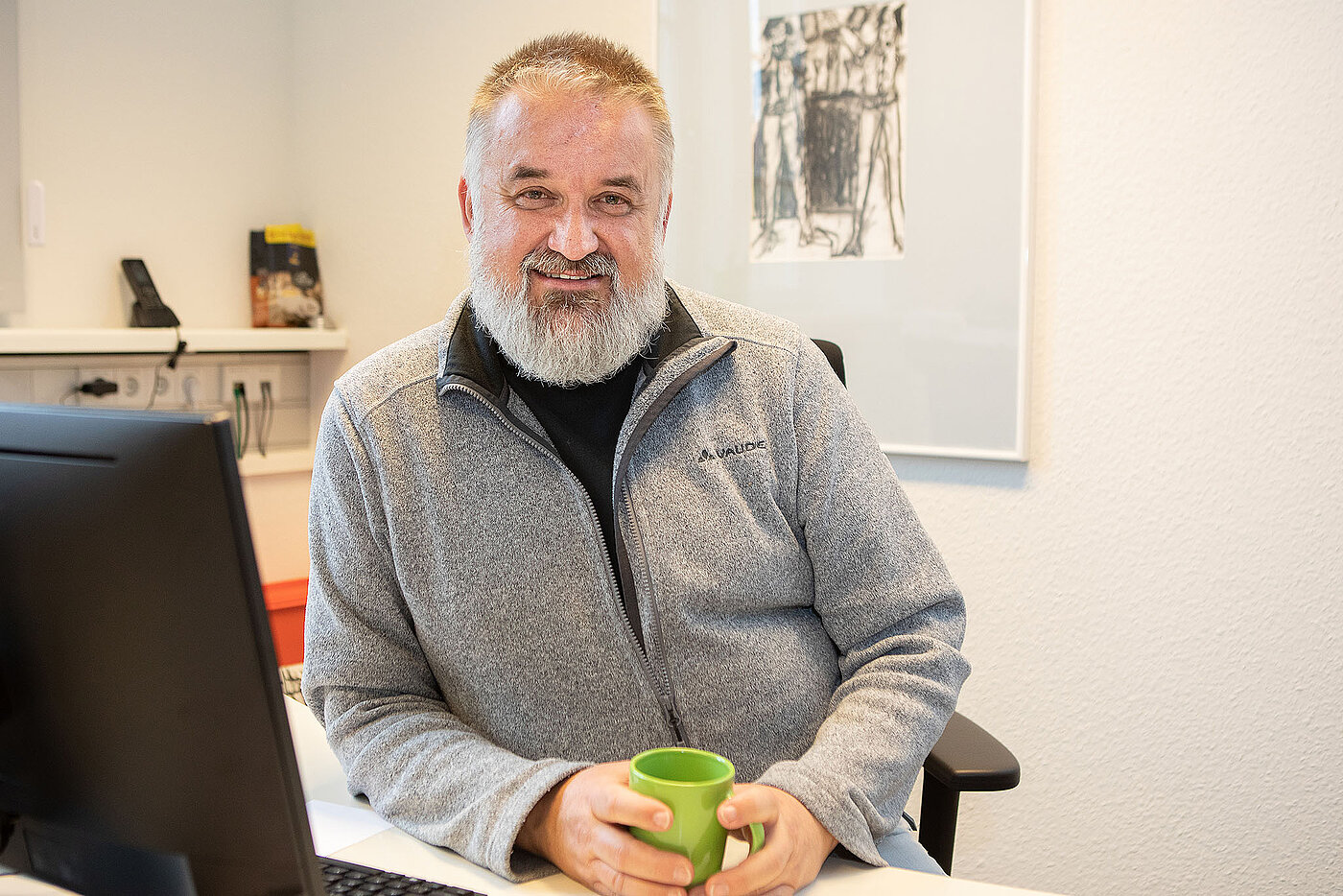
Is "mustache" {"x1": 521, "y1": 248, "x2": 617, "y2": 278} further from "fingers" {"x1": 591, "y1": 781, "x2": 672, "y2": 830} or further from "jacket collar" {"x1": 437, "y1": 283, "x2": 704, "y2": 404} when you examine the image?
"fingers" {"x1": 591, "y1": 781, "x2": 672, "y2": 830}

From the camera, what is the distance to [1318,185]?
5.71ft

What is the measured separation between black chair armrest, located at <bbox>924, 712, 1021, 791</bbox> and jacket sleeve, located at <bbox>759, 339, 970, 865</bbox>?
3.9 inches

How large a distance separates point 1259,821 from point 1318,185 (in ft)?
3.49

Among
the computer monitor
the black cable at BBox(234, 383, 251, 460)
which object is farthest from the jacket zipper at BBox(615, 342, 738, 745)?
the black cable at BBox(234, 383, 251, 460)

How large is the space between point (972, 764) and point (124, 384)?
87.8 inches

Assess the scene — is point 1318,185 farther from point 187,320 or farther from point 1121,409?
point 187,320

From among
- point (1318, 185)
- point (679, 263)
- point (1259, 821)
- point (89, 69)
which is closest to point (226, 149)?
point (89, 69)

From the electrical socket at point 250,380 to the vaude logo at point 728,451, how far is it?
6.60 feet

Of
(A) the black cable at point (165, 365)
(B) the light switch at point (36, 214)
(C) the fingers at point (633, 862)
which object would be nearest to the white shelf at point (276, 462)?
(A) the black cable at point (165, 365)

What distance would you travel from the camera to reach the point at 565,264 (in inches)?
49.4

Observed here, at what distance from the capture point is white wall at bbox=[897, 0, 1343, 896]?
1.77 metres

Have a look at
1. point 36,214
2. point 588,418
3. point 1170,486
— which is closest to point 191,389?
point 36,214

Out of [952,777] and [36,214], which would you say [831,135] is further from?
[36,214]

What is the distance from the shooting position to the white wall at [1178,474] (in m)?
1.77
